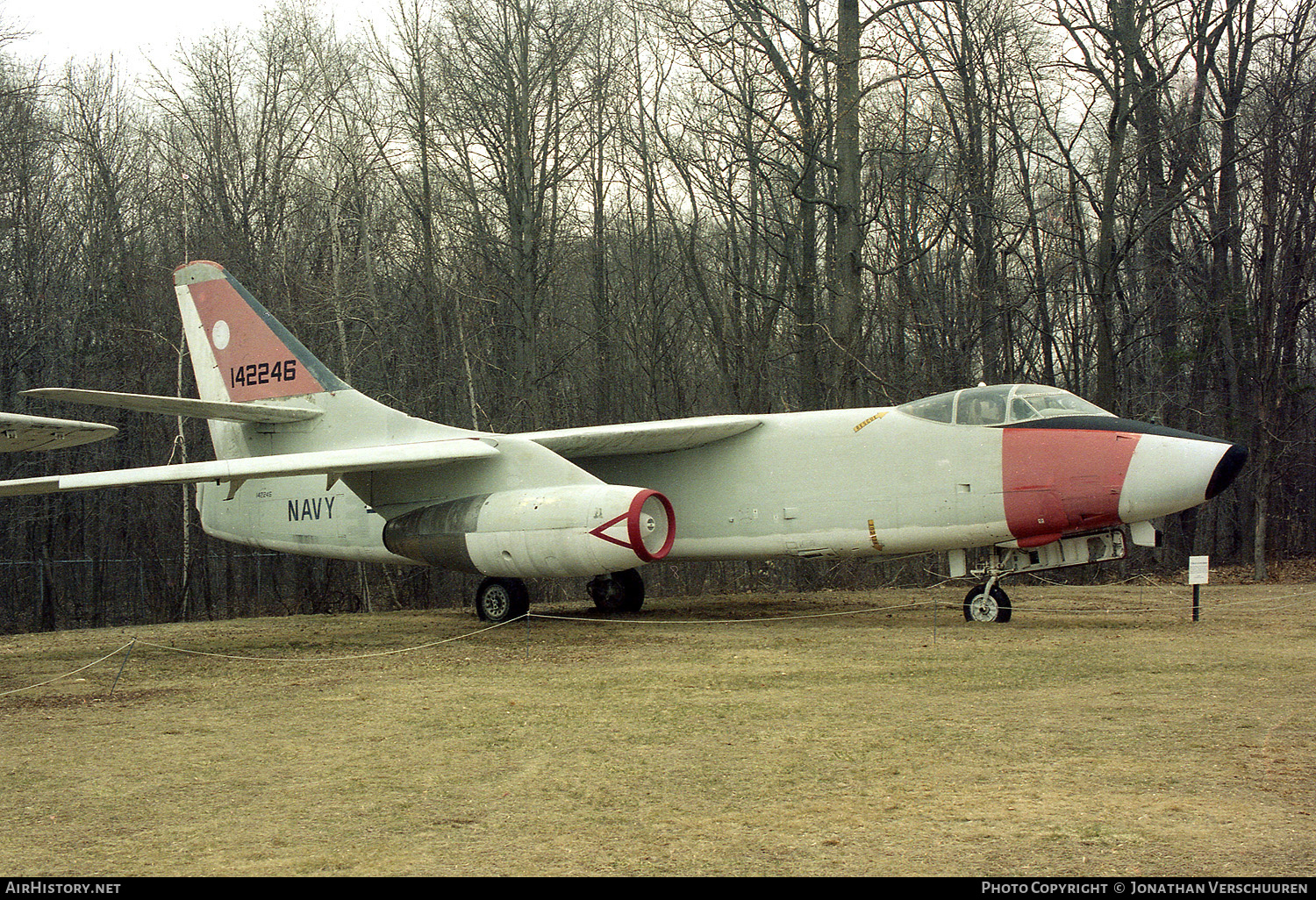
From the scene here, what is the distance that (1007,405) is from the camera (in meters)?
12.0

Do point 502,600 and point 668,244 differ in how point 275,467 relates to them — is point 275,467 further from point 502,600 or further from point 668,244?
point 668,244

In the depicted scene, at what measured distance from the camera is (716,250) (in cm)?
2881

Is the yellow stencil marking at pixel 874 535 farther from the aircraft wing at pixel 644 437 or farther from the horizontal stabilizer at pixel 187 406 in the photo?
the horizontal stabilizer at pixel 187 406

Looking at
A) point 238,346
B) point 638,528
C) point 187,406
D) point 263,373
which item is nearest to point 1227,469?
point 638,528

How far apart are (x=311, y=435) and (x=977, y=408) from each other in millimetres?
8979

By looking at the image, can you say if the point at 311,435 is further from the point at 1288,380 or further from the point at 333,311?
the point at 1288,380

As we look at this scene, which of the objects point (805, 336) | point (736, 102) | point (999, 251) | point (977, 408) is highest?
point (736, 102)

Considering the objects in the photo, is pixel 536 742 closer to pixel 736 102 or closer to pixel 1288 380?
pixel 736 102

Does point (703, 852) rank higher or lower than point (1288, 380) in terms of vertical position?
lower

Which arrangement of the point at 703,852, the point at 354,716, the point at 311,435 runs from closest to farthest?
the point at 703,852
the point at 354,716
the point at 311,435

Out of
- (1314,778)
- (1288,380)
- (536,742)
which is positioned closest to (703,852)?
(536,742)

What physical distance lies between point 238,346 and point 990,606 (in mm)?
10899
